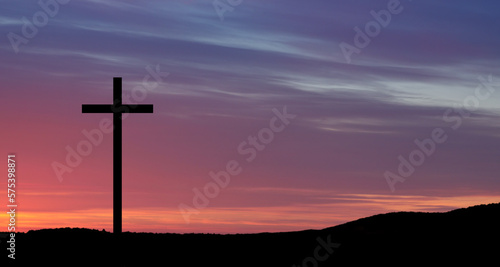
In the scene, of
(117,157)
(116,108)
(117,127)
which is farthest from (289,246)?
(116,108)

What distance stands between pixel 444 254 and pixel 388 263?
6.45 ft

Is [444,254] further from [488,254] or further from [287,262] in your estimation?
[287,262]

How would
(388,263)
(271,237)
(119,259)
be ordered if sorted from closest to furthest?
1. (388,263)
2. (119,259)
3. (271,237)

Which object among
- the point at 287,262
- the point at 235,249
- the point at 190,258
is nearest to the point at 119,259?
the point at 190,258

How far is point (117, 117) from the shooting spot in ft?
79.0

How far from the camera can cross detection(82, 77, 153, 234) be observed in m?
23.6

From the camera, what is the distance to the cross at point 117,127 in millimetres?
23625

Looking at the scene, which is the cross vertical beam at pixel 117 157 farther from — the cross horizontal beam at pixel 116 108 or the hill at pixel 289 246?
the hill at pixel 289 246

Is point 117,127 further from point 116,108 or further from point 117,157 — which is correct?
point 117,157

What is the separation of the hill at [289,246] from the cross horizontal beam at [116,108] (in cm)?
426

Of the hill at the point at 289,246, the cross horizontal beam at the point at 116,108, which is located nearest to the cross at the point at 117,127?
the cross horizontal beam at the point at 116,108

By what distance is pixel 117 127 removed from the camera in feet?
78.8

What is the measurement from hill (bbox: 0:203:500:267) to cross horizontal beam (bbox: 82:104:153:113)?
426 cm

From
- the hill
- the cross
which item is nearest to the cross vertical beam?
the cross
